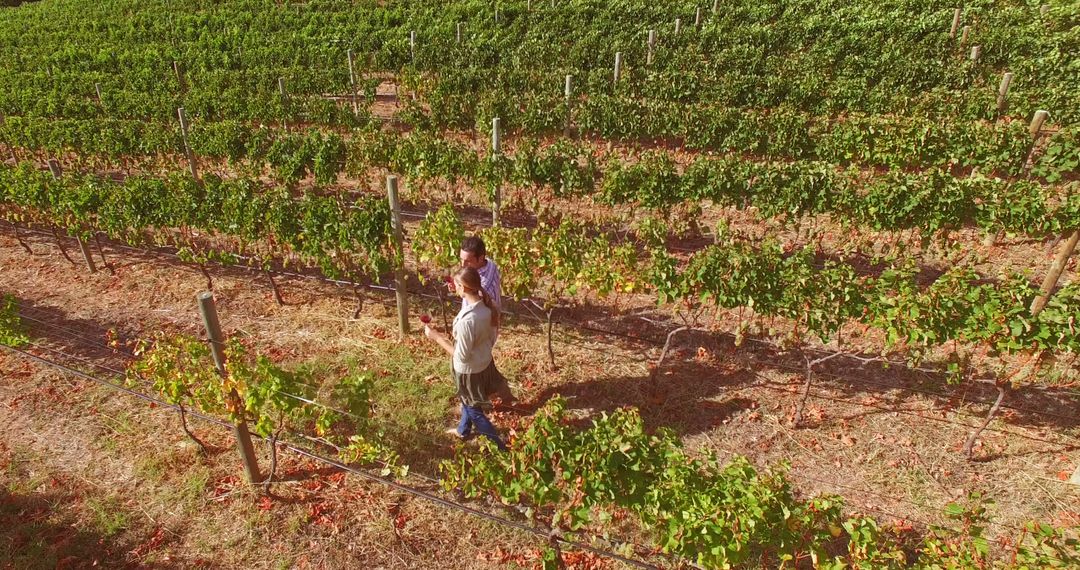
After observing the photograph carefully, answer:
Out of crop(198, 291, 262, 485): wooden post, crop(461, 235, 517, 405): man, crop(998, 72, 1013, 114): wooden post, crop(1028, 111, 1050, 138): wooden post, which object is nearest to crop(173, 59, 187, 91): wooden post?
crop(198, 291, 262, 485): wooden post

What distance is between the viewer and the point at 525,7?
22.8 m

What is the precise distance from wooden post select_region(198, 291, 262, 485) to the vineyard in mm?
35

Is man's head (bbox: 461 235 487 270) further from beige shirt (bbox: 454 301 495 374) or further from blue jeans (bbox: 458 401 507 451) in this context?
blue jeans (bbox: 458 401 507 451)

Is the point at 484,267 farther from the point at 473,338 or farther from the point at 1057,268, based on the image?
the point at 1057,268

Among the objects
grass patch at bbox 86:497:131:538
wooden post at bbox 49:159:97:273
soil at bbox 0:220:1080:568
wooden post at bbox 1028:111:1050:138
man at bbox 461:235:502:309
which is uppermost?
wooden post at bbox 1028:111:1050:138

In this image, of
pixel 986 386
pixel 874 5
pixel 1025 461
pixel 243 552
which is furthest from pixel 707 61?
pixel 243 552

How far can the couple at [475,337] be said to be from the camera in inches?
177

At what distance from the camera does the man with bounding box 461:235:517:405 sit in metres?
4.93

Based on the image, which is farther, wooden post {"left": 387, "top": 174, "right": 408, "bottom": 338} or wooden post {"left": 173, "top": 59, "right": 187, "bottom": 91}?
wooden post {"left": 173, "top": 59, "right": 187, "bottom": 91}

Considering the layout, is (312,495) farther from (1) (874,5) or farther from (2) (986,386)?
(1) (874,5)

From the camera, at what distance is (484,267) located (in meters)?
5.20

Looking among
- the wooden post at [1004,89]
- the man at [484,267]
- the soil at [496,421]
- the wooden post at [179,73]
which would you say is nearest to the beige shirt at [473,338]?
the man at [484,267]

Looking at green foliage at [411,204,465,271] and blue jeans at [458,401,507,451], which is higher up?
green foliage at [411,204,465,271]

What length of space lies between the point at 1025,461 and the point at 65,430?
934 centimetres
